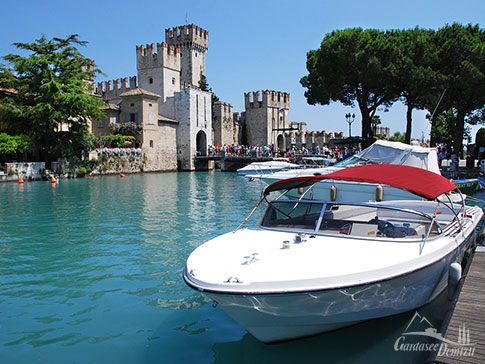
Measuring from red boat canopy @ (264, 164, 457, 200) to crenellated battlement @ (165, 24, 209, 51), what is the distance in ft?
181

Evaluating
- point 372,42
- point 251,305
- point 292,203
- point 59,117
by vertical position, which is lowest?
point 251,305

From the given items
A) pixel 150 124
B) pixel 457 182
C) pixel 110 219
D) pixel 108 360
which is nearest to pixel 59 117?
pixel 150 124

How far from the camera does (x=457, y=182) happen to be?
15531 millimetres

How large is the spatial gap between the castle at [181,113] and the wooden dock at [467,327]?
40432 millimetres

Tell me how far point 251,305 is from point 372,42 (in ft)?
100

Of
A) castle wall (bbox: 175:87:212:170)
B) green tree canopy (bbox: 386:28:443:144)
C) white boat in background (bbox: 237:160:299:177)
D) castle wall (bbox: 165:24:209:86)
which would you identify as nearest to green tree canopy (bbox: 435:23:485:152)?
green tree canopy (bbox: 386:28:443:144)

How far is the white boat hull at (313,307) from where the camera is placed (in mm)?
4035

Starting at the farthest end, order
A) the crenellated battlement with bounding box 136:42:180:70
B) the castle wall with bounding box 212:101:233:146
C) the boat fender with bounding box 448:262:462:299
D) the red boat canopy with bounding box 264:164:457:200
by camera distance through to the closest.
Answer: the castle wall with bounding box 212:101:233:146, the crenellated battlement with bounding box 136:42:180:70, the red boat canopy with bounding box 264:164:457:200, the boat fender with bounding box 448:262:462:299

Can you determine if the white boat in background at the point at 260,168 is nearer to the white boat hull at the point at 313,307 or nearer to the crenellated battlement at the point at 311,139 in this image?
the white boat hull at the point at 313,307

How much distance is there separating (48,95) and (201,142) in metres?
22.9

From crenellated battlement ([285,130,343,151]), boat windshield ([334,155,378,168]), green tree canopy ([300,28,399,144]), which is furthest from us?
crenellated battlement ([285,130,343,151])

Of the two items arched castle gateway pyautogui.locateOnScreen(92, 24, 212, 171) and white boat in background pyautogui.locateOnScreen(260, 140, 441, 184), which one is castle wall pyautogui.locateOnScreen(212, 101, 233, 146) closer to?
arched castle gateway pyautogui.locateOnScreen(92, 24, 212, 171)

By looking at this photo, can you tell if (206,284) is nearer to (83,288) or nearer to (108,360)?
(108,360)

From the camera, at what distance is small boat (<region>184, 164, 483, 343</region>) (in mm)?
4059
